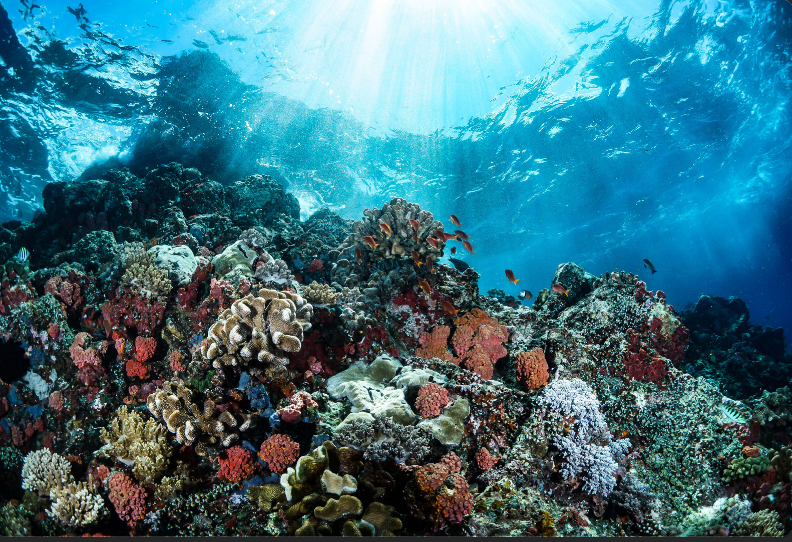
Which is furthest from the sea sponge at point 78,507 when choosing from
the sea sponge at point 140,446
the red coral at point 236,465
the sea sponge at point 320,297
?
the sea sponge at point 320,297

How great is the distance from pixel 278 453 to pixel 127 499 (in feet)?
6.61

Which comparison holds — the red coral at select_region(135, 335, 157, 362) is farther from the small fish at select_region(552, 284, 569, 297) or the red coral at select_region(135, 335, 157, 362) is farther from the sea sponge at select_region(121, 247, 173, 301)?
the small fish at select_region(552, 284, 569, 297)

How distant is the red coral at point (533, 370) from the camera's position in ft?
17.9

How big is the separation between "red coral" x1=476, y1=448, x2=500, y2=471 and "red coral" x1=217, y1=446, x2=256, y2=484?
2973 millimetres

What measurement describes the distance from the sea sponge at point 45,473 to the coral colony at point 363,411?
0.03 meters

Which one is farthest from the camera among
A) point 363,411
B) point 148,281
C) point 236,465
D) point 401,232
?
point 401,232

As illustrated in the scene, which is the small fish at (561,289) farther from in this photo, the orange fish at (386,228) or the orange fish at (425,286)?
the orange fish at (386,228)

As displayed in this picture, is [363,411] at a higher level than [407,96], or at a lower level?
lower

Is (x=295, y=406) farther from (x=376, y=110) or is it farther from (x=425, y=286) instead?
(x=376, y=110)

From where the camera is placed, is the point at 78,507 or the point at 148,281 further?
the point at 148,281

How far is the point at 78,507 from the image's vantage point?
4.01 m

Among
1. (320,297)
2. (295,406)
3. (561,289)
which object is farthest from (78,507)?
(561,289)

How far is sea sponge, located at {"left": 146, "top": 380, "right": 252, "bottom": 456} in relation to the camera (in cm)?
387

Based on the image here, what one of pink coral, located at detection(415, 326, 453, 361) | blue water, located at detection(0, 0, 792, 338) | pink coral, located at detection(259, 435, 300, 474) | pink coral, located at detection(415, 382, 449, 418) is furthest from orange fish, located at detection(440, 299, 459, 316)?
blue water, located at detection(0, 0, 792, 338)
